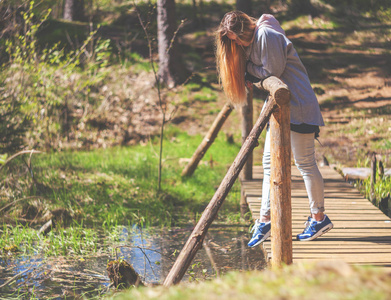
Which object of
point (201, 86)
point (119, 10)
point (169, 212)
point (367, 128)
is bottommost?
point (169, 212)

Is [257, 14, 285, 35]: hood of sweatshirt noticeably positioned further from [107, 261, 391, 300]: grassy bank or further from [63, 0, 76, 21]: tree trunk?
[63, 0, 76, 21]: tree trunk

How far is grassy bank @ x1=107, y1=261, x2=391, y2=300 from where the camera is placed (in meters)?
1.56

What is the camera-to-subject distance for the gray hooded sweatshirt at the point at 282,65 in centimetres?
351

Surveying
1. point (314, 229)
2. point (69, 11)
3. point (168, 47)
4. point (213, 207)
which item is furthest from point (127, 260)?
point (69, 11)

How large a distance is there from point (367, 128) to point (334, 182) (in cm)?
436

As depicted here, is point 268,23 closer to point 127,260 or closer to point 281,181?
point 281,181

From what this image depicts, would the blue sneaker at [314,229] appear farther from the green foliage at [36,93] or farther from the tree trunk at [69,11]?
the tree trunk at [69,11]

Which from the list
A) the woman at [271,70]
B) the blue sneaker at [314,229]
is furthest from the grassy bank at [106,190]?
the woman at [271,70]

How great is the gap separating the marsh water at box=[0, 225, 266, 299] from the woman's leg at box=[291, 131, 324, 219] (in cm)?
115

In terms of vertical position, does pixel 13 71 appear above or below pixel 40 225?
above

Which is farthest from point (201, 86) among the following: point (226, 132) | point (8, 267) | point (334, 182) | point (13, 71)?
point (8, 267)

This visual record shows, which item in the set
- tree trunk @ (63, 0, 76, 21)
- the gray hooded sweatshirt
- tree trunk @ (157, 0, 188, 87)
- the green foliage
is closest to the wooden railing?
the gray hooded sweatshirt

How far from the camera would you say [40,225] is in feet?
19.2

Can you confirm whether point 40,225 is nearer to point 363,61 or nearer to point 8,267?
point 8,267
